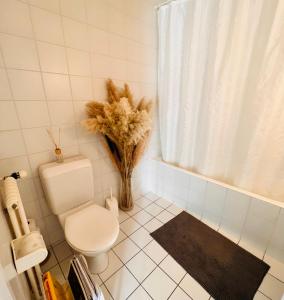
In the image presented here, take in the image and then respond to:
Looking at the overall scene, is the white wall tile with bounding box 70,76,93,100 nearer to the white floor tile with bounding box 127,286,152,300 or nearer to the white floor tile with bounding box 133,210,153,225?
the white floor tile with bounding box 133,210,153,225

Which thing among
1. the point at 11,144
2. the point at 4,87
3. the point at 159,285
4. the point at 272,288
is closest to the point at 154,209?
the point at 159,285

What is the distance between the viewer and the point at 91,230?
3.73 feet

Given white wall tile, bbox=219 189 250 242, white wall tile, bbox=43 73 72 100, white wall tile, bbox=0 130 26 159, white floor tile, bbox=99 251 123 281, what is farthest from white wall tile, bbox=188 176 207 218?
white wall tile, bbox=0 130 26 159

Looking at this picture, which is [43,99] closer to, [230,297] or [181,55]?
[181,55]

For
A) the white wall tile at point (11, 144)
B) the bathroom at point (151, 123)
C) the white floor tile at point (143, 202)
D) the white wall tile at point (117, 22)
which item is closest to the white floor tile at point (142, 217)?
the bathroom at point (151, 123)

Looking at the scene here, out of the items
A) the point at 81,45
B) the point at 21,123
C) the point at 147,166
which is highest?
the point at 81,45

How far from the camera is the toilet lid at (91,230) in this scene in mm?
1021

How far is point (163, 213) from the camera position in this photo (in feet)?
5.92

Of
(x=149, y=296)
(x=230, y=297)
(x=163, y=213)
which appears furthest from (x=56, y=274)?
(x=230, y=297)

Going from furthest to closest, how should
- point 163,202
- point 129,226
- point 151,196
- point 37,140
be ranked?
point 151,196 → point 163,202 → point 129,226 → point 37,140

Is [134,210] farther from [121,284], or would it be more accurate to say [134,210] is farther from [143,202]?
[121,284]

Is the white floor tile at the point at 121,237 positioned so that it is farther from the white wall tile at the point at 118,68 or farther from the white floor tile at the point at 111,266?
the white wall tile at the point at 118,68

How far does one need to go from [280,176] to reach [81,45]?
1.83 metres

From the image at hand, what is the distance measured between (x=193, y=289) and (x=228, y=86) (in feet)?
5.07
